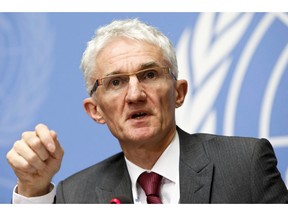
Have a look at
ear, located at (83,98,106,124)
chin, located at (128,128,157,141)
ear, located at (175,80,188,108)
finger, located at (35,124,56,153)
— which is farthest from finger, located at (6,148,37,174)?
ear, located at (175,80,188,108)

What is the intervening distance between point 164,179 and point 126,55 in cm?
46

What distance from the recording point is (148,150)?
179 cm

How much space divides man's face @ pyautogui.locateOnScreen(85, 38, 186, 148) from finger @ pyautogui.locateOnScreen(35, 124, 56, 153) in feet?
1.34

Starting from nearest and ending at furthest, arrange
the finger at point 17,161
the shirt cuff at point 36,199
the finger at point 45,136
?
the finger at point 45,136 < the finger at point 17,161 < the shirt cuff at point 36,199

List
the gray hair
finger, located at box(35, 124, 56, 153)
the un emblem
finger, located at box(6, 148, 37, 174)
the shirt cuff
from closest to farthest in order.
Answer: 1. finger, located at box(35, 124, 56, 153)
2. finger, located at box(6, 148, 37, 174)
3. the shirt cuff
4. the gray hair
5. the un emblem

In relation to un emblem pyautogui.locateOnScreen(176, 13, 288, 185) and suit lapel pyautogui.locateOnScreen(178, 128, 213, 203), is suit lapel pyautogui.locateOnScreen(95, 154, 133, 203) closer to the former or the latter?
suit lapel pyautogui.locateOnScreen(178, 128, 213, 203)

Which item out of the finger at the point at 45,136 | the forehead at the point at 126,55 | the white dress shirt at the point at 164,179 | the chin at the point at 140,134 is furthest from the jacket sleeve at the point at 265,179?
the finger at the point at 45,136

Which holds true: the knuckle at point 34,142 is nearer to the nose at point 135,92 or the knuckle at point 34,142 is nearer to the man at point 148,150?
the man at point 148,150

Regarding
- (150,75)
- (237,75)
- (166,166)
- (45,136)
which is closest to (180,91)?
(150,75)

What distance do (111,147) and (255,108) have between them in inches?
29.7

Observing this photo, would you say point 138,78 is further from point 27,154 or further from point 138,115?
point 27,154

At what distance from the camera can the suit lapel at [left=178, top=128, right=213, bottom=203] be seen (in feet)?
5.35

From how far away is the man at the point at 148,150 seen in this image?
163 centimetres

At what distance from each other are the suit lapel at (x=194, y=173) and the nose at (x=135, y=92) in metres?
0.27
